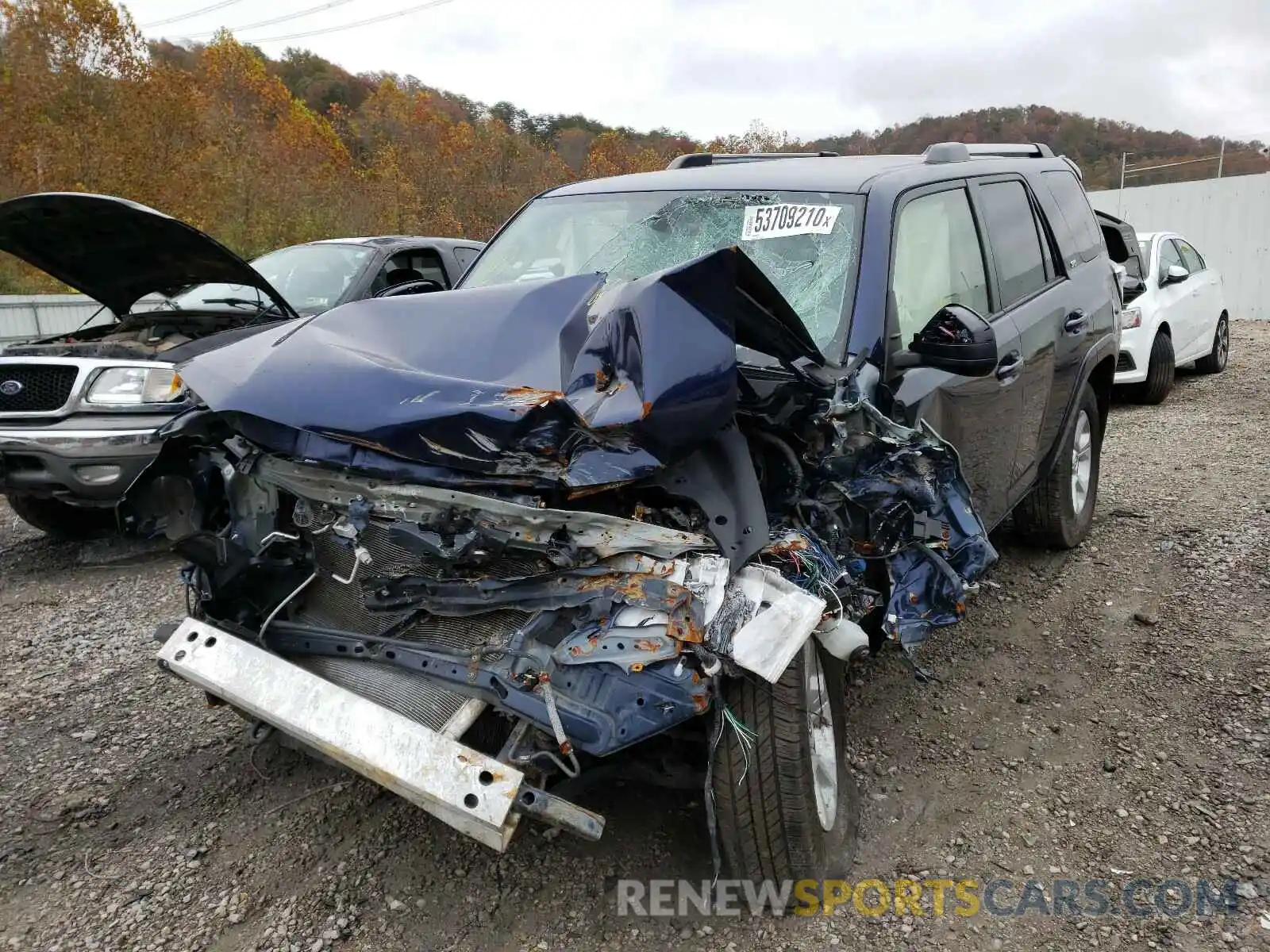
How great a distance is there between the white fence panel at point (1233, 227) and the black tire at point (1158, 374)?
28.8 feet

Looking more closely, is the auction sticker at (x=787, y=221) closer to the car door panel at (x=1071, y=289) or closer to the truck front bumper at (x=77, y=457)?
the car door panel at (x=1071, y=289)

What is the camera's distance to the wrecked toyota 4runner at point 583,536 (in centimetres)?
216

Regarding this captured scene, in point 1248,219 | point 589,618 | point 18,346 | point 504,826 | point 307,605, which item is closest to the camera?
point 504,826

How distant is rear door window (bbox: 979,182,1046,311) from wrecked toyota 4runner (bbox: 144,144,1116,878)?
1.16 meters

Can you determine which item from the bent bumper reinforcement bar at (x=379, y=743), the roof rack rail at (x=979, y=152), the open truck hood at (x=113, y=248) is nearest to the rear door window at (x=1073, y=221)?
the roof rack rail at (x=979, y=152)

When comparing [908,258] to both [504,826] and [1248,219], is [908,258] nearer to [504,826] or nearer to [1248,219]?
[504,826]

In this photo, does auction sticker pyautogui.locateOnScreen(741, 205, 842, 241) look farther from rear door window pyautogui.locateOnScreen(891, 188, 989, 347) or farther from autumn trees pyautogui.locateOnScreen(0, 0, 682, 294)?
autumn trees pyautogui.locateOnScreen(0, 0, 682, 294)

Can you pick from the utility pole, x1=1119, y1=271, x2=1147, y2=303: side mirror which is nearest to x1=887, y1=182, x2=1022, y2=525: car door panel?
x1=1119, y1=271, x2=1147, y2=303: side mirror

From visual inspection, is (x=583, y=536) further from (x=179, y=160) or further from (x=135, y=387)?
(x=179, y=160)

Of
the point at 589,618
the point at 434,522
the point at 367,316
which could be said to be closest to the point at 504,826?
the point at 589,618

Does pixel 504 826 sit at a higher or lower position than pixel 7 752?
higher

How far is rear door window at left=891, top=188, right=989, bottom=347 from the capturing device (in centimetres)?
326

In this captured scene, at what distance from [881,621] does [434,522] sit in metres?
1.53

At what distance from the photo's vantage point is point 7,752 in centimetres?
334
